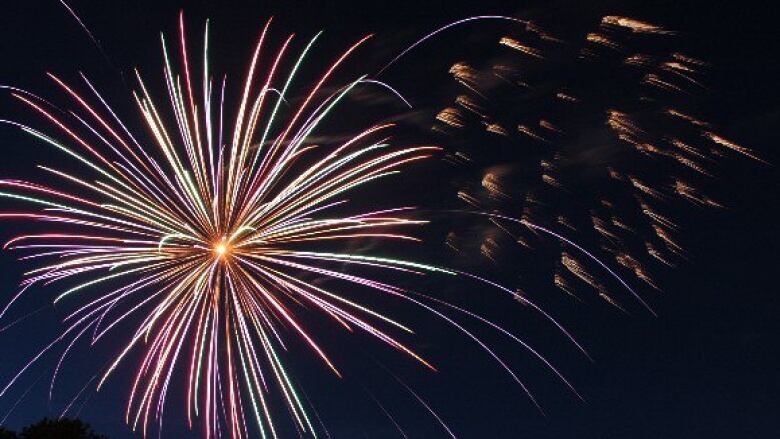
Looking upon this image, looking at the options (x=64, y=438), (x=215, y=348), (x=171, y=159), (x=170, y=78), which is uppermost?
(x=170, y=78)

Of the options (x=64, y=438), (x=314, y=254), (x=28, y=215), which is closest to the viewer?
Result: (x=28, y=215)

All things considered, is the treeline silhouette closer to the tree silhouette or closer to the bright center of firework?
the tree silhouette

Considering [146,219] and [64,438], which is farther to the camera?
[64,438]

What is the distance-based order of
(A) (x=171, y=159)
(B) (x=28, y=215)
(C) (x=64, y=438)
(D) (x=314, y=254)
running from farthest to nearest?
1. (C) (x=64, y=438)
2. (A) (x=171, y=159)
3. (D) (x=314, y=254)
4. (B) (x=28, y=215)

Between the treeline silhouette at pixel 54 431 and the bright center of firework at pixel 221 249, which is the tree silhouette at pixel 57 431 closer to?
the treeline silhouette at pixel 54 431

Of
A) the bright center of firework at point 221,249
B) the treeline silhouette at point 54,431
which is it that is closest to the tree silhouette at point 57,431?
the treeline silhouette at point 54,431

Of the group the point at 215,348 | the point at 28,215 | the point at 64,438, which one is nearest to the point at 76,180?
the point at 28,215

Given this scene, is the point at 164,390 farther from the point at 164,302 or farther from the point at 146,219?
the point at 146,219

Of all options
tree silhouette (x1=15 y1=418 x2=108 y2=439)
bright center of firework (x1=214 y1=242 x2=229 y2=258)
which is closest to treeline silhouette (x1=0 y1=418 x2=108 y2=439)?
tree silhouette (x1=15 y1=418 x2=108 y2=439)
